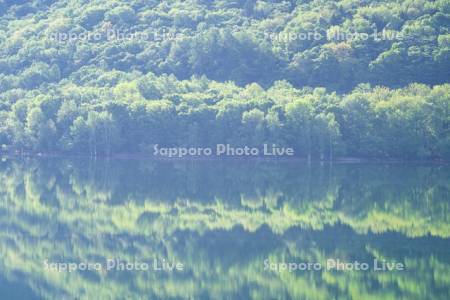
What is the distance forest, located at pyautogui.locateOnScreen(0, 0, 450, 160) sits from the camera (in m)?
92.2

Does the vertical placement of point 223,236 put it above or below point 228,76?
below

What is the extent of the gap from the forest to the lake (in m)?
20.1

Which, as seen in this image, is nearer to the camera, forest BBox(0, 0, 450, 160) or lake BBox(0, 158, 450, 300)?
lake BBox(0, 158, 450, 300)

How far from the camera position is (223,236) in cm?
4550

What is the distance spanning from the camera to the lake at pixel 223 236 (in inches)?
1426

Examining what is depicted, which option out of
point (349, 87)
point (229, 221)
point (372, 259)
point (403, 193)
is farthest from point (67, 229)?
point (349, 87)

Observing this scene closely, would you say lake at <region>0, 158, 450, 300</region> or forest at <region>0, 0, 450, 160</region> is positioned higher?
forest at <region>0, 0, 450, 160</region>

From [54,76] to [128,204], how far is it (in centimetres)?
6450

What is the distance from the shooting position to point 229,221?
49344mm

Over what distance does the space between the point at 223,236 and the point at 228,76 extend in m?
71.4

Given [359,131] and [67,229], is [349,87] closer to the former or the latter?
[359,131]

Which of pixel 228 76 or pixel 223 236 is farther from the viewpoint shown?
pixel 228 76

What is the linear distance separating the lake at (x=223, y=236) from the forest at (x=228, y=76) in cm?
2009

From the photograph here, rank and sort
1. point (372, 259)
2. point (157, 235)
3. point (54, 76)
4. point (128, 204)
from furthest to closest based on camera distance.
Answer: point (54, 76) → point (128, 204) → point (157, 235) → point (372, 259)
